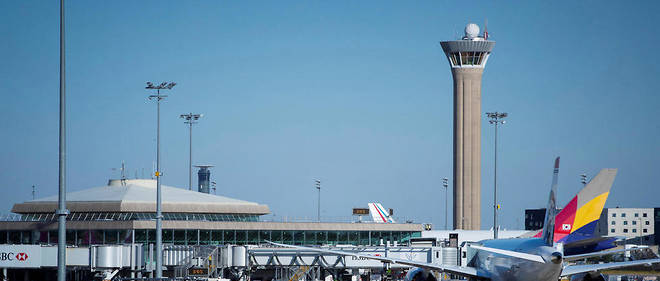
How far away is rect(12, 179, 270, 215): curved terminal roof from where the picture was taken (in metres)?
99.5

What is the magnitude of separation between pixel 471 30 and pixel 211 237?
95860 mm

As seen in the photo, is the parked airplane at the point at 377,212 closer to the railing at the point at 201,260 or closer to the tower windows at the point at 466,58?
the tower windows at the point at 466,58

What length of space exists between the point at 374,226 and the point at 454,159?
72678mm

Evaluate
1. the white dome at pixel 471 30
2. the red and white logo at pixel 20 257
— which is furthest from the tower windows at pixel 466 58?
the red and white logo at pixel 20 257

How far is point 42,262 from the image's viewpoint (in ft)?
264

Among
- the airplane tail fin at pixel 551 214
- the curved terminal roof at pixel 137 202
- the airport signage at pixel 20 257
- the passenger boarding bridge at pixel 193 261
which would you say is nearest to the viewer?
the airplane tail fin at pixel 551 214

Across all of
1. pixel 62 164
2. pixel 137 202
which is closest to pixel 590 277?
pixel 62 164

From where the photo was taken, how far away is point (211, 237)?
103 m

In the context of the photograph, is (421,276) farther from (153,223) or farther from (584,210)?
(153,223)

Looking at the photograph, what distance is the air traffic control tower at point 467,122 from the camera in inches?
7165

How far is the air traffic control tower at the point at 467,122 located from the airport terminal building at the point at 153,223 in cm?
6937

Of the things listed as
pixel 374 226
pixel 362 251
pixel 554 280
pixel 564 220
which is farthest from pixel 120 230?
pixel 554 280

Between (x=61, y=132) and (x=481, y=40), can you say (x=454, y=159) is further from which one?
(x=61, y=132)

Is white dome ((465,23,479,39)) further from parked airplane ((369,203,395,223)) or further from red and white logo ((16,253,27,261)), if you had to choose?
red and white logo ((16,253,27,261))
